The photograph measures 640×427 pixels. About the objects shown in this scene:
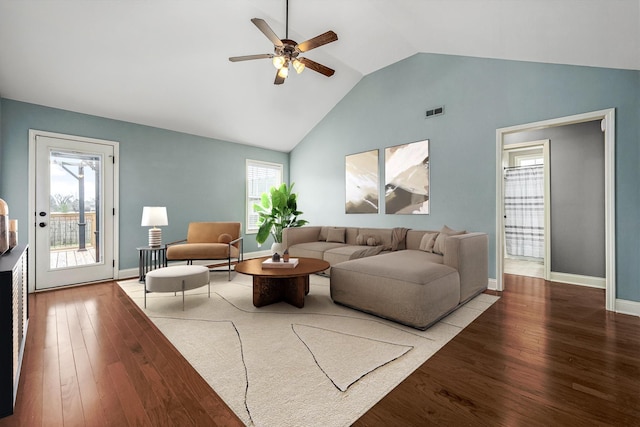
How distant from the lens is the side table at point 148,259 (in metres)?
4.14

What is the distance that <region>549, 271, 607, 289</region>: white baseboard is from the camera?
12.8 feet

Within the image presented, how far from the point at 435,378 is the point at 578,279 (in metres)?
3.78

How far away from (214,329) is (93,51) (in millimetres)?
3421

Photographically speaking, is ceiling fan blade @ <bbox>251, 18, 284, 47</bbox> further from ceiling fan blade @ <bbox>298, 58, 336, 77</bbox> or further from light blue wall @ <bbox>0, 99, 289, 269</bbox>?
light blue wall @ <bbox>0, 99, 289, 269</bbox>

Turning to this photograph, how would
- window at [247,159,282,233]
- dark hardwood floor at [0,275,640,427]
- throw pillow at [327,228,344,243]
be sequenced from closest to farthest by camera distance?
dark hardwood floor at [0,275,640,427] < throw pillow at [327,228,344,243] < window at [247,159,282,233]

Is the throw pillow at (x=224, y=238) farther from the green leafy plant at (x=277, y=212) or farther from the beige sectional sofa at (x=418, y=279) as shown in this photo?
the beige sectional sofa at (x=418, y=279)

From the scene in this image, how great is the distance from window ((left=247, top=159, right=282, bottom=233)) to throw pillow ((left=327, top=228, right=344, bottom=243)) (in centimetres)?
199

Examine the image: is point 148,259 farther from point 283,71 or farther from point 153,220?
point 283,71

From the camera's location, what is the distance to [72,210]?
406 cm

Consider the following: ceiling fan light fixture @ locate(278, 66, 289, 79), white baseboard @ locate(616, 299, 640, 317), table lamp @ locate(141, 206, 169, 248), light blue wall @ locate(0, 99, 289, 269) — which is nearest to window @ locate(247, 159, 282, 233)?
light blue wall @ locate(0, 99, 289, 269)

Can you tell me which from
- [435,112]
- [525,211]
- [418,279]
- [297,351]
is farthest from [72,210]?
[525,211]

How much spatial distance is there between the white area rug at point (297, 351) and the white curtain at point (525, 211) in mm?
2983

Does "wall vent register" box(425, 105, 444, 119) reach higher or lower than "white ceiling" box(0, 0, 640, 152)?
lower

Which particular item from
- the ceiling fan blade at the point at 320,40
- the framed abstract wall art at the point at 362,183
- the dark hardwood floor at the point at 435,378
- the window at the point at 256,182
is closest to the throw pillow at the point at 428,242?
the dark hardwood floor at the point at 435,378
